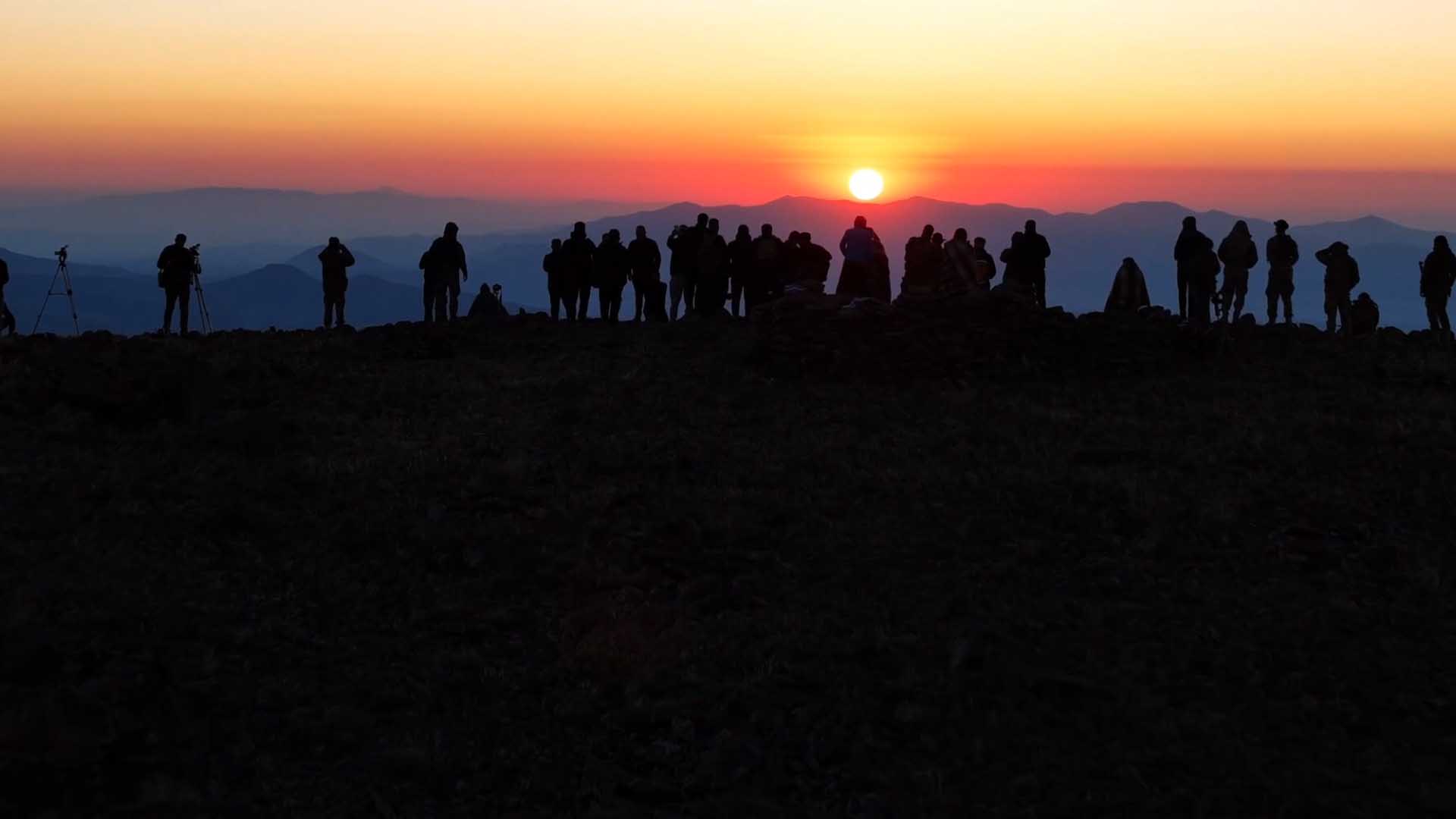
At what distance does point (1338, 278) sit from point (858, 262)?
10.0m

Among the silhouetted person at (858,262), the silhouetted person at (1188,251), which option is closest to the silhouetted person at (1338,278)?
the silhouetted person at (1188,251)

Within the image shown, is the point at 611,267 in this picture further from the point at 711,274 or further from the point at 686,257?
the point at 711,274

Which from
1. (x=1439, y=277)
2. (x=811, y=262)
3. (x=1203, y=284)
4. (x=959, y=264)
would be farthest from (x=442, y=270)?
(x=1439, y=277)

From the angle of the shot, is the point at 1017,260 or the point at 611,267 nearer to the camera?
the point at 1017,260

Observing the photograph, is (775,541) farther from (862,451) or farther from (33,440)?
(33,440)

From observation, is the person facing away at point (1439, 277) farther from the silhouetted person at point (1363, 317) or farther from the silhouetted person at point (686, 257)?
the silhouetted person at point (686, 257)

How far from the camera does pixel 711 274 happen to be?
26797 mm

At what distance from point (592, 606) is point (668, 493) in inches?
130

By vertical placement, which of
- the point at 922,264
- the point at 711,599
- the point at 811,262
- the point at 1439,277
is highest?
the point at 811,262

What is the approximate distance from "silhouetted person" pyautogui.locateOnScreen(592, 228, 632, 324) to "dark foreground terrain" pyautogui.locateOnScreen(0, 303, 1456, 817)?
6.47 m

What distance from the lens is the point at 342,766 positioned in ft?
27.6

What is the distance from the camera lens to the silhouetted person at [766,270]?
26562 mm

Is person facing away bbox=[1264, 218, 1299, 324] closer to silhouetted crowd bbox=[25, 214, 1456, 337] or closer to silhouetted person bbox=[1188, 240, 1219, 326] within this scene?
silhouetted crowd bbox=[25, 214, 1456, 337]

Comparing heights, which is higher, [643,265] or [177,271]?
[643,265]
